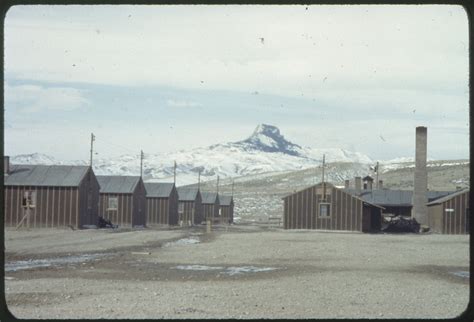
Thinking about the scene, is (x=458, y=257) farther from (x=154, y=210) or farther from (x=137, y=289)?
(x=154, y=210)

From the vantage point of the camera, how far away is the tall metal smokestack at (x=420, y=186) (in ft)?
194

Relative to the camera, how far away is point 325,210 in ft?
178

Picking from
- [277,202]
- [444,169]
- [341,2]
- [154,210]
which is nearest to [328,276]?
[341,2]

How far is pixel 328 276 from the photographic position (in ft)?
56.2

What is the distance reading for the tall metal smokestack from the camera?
59.1 meters

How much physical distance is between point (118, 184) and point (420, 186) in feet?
88.8

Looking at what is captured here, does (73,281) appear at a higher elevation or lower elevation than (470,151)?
lower

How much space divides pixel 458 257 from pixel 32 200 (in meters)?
31.5

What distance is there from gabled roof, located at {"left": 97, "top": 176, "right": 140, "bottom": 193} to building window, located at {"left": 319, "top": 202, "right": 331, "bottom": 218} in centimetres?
1632

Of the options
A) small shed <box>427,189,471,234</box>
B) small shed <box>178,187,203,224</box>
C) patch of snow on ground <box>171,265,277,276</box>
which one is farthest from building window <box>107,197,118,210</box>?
patch of snow on ground <box>171,265,277,276</box>

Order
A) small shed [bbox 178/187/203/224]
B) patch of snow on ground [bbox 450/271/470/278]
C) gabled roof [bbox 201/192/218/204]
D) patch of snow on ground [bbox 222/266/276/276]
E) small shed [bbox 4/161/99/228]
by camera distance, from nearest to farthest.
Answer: patch of snow on ground [bbox 222/266/276/276], patch of snow on ground [bbox 450/271/470/278], small shed [bbox 4/161/99/228], small shed [bbox 178/187/203/224], gabled roof [bbox 201/192/218/204]

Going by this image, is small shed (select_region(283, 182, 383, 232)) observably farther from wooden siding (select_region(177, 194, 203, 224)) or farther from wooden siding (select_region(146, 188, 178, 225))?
wooden siding (select_region(177, 194, 203, 224))

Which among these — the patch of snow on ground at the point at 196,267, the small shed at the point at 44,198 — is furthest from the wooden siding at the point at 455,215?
the patch of snow on ground at the point at 196,267

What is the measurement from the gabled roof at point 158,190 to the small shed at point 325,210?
16378mm
